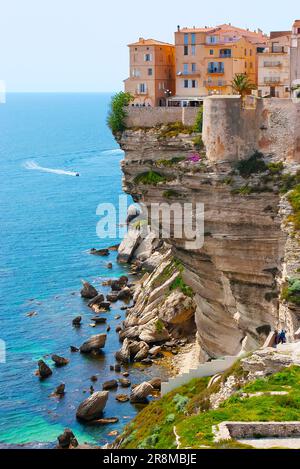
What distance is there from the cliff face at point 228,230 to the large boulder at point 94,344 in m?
15.0

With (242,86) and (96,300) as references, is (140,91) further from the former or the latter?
(96,300)

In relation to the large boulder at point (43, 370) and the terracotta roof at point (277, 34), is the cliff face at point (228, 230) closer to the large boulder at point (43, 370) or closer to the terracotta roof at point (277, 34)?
the terracotta roof at point (277, 34)

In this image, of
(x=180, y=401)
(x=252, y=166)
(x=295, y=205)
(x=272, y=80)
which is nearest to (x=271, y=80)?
(x=272, y=80)

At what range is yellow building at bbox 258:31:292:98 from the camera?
50.2m

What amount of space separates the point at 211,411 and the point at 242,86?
24.9 meters

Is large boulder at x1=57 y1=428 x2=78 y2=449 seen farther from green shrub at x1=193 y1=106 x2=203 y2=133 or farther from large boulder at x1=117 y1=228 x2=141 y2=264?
large boulder at x1=117 y1=228 x2=141 y2=264

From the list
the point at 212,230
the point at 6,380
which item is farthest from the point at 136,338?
the point at 212,230

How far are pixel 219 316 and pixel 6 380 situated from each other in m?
17.1

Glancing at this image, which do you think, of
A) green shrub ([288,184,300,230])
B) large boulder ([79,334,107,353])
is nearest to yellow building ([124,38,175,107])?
green shrub ([288,184,300,230])

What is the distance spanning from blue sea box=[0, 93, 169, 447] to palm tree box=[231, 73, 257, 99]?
20091 mm

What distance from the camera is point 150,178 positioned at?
162ft

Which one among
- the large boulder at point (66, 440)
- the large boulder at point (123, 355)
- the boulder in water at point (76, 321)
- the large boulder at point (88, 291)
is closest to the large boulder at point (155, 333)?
the large boulder at point (123, 355)
